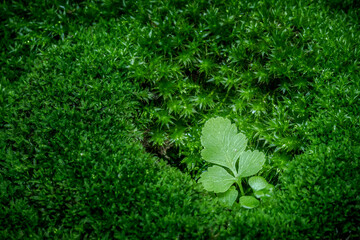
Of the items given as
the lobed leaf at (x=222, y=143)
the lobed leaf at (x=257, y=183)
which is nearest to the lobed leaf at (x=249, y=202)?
the lobed leaf at (x=257, y=183)

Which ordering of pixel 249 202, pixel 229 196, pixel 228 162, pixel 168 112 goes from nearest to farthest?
pixel 249 202, pixel 229 196, pixel 228 162, pixel 168 112

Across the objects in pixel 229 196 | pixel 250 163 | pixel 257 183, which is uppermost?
pixel 250 163

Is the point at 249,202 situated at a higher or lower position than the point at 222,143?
lower

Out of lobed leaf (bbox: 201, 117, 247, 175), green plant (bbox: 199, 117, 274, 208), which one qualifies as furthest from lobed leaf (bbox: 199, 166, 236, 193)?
lobed leaf (bbox: 201, 117, 247, 175)

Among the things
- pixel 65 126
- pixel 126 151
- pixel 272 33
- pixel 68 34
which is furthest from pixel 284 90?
pixel 68 34

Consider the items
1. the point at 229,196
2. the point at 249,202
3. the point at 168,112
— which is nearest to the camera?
the point at 249,202

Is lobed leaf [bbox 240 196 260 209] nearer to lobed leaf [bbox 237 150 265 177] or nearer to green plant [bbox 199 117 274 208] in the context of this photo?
green plant [bbox 199 117 274 208]

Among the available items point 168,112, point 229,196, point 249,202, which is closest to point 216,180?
point 229,196

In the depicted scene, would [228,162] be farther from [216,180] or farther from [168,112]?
[168,112]
